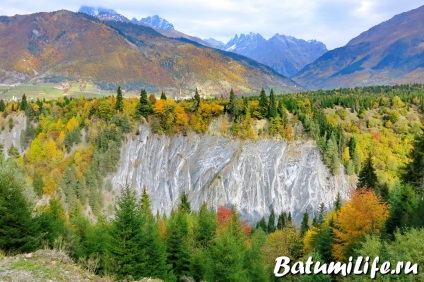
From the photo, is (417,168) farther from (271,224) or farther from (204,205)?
(271,224)

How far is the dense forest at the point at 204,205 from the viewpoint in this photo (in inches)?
1190

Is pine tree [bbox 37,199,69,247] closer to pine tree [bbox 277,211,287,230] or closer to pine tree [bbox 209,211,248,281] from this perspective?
pine tree [bbox 209,211,248,281]

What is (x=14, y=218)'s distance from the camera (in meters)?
30.3

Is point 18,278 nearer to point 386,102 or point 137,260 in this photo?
point 137,260

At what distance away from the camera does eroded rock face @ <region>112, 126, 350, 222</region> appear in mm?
92425

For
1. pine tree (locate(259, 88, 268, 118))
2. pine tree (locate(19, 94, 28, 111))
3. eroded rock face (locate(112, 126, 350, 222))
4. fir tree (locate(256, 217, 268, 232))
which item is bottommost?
fir tree (locate(256, 217, 268, 232))

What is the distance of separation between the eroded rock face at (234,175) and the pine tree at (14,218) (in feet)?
205

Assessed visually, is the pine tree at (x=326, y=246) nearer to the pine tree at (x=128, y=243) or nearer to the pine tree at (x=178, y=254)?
the pine tree at (x=178, y=254)

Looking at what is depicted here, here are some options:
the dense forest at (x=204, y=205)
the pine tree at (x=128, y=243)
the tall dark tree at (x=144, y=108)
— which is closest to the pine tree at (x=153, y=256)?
the dense forest at (x=204, y=205)

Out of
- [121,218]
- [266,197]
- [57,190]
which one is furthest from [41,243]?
[266,197]

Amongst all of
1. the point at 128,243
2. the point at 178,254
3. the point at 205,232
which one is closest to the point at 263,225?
the point at 205,232

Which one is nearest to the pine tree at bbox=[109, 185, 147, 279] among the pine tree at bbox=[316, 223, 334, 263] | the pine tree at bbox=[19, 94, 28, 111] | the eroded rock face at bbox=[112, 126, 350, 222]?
the pine tree at bbox=[316, 223, 334, 263]

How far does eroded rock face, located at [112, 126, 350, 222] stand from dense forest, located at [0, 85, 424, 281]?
3.14m

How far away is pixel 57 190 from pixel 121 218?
6730cm
